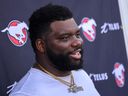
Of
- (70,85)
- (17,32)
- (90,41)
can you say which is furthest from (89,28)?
(70,85)

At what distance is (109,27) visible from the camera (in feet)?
9.78

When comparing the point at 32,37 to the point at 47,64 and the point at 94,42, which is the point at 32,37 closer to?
the point at 47,64

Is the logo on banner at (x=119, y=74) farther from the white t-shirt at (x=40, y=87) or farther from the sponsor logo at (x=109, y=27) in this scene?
the white t-shirt at (x=40, y=87)

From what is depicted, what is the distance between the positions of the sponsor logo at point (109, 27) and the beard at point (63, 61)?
115cm

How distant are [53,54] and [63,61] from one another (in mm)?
54

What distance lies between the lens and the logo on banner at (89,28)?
2.84 m

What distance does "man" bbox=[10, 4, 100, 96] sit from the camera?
1797 millimetres

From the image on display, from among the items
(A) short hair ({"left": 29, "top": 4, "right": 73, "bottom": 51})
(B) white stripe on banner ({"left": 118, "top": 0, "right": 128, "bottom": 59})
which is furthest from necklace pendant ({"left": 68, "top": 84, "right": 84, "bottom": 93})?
(B) white stripe on banner ({"left": 118, "top": 0, "right": 128, "bottom": 59})

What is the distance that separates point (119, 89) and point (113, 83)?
0.27ft

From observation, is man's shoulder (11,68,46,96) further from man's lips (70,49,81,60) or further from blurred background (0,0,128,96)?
blurred background (0,0,128,96)

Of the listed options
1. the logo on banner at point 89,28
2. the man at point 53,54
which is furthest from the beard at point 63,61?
the logo on banner at point 89,28

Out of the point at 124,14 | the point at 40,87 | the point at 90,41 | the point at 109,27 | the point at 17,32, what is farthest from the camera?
the point at 124,14

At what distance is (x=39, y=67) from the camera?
6.08 feet

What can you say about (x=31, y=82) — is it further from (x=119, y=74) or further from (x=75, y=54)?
(x=119, y=74)
